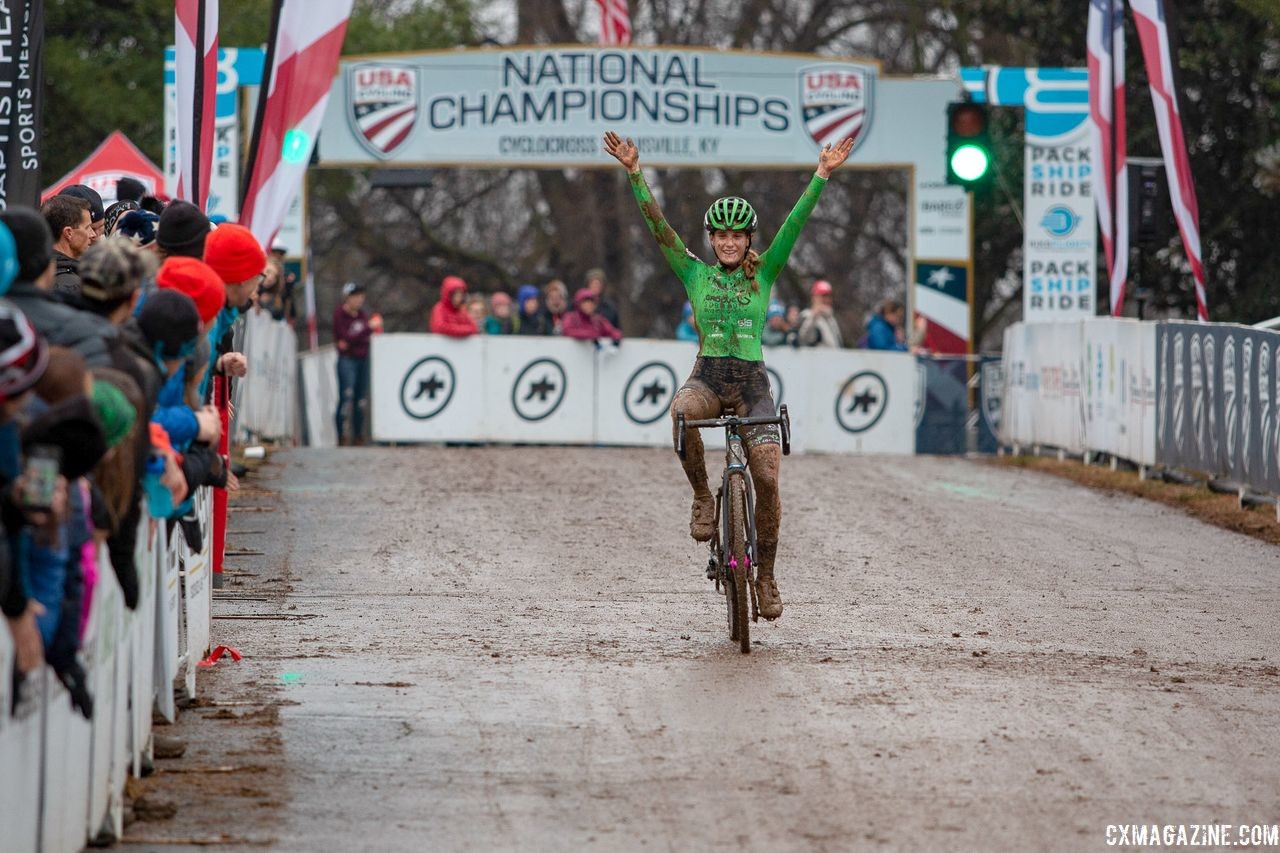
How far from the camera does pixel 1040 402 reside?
24047 millimetres

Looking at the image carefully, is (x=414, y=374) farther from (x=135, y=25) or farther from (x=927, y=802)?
(x=927, y=802)

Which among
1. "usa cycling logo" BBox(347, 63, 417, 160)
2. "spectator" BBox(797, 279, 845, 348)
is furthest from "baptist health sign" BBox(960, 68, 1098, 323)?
"usa cycling logo" BBox(347, 63, 417, 160)

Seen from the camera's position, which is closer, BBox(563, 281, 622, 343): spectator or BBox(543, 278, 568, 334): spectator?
BBox(563, 281, 622, 343): spectator

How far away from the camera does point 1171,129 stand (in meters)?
19.7

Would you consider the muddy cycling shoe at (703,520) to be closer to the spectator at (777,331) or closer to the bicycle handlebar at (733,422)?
the bicycle handlebar at (733,422)

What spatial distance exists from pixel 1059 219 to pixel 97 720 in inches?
915

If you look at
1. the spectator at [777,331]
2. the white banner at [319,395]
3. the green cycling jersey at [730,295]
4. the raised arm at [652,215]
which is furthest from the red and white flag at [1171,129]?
the white banner at [319,395]

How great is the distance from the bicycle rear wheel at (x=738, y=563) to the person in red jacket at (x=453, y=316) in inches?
616

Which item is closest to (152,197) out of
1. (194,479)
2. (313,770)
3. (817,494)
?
(194,479)

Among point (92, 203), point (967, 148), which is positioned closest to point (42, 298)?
point (92, 203)

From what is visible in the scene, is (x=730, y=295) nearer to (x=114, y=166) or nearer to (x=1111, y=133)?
(x=1111, y=133)

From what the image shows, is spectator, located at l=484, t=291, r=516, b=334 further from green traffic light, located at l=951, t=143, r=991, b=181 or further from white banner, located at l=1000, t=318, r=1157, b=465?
green traffic light, located at l=951, t=143, r=991, b=181

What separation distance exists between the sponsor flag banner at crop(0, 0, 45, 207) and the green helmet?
3547 millimetres

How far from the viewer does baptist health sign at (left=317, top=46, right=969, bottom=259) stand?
2845 centimetres
